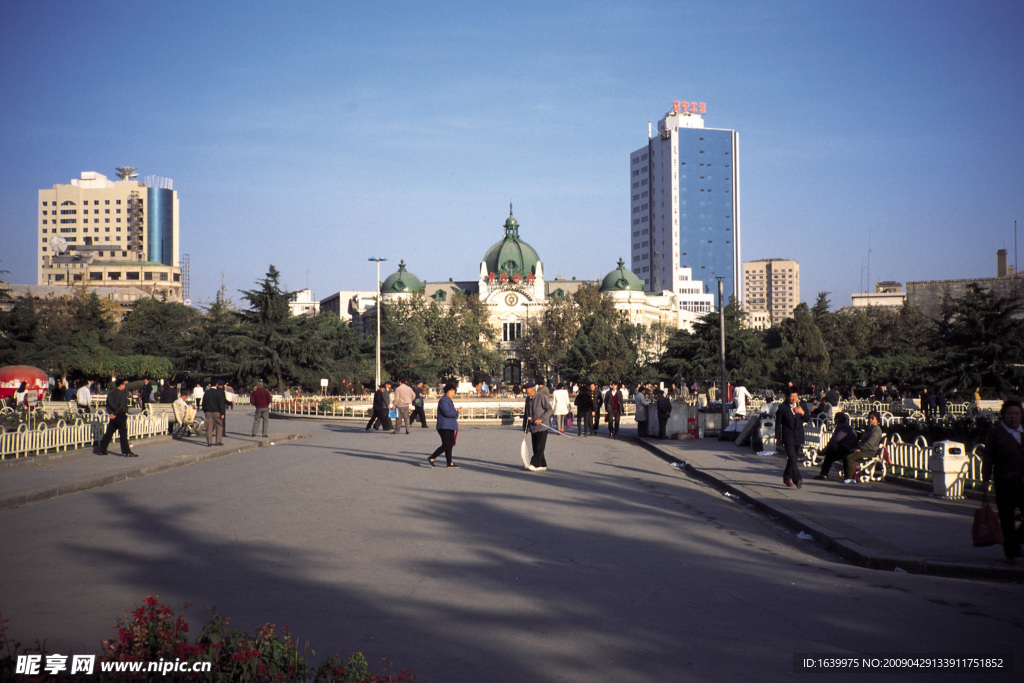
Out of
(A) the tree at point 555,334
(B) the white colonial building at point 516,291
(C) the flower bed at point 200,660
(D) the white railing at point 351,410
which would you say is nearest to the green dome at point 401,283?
(B) the white colonial building at point 516,291

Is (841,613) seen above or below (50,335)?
below

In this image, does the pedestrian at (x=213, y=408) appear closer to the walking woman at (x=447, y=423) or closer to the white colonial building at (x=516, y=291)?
the walking woman at (x=447, y=423)

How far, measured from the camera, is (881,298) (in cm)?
16225

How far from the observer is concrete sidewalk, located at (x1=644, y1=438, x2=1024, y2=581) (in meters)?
8.05

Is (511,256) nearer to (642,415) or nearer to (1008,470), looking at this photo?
(642,415)

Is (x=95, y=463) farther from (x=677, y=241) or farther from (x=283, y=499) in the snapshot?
(x=677, y=241)

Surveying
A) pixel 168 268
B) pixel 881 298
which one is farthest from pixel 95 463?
pixel 881 298

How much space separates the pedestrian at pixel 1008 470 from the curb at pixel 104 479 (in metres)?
11.6

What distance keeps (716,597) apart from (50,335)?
55.4m

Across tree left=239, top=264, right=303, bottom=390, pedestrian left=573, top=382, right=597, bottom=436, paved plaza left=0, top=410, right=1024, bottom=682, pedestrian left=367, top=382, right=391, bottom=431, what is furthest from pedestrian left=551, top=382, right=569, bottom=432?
tree left=239, top=264, right=303, bottom=390

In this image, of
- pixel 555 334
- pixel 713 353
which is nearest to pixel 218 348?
pixel 555 334

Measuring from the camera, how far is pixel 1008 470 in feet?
26.6

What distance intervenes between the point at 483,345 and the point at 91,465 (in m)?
65.4

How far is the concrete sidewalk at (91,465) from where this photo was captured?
12688 mm
